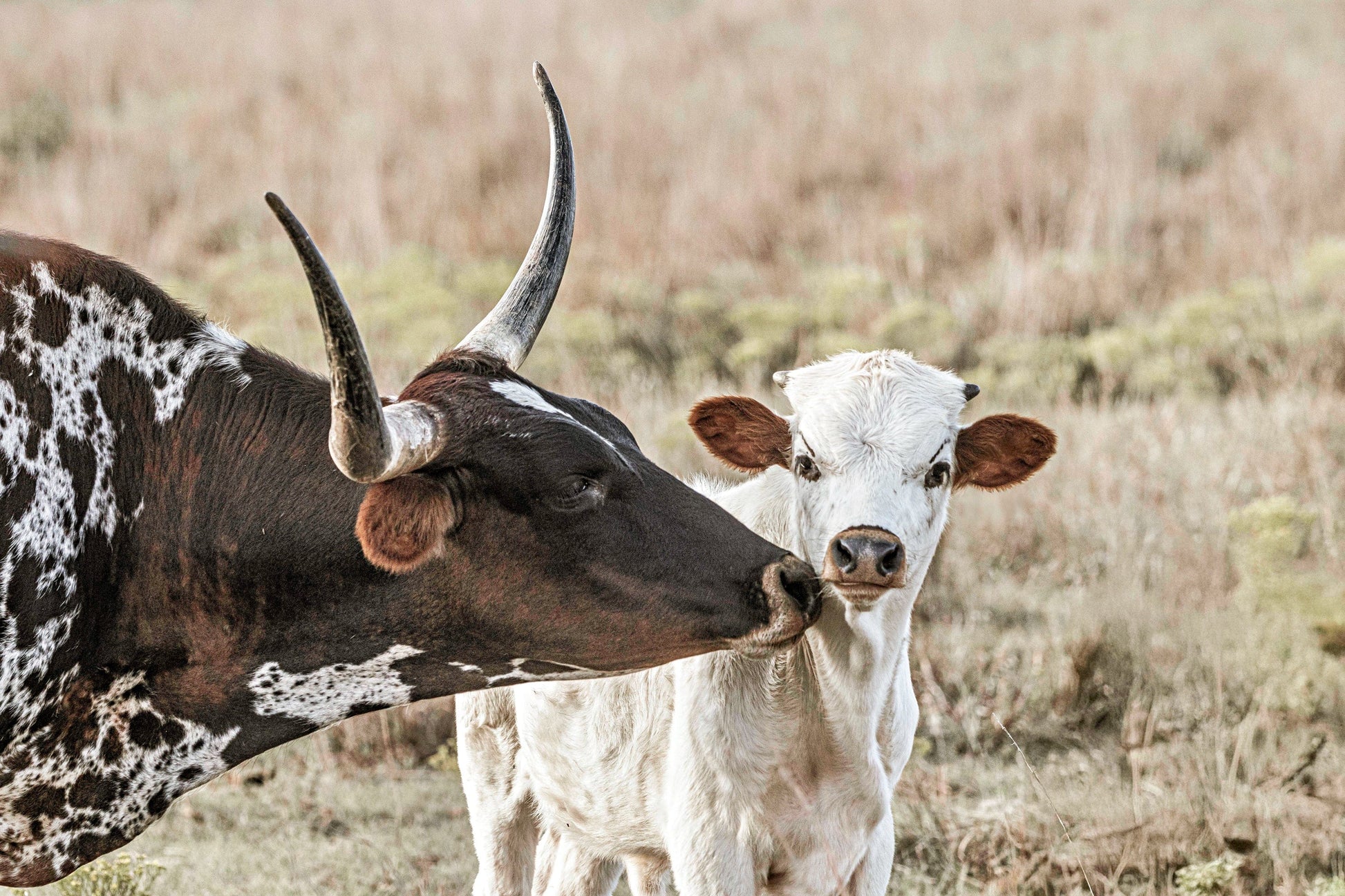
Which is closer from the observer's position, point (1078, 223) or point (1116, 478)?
point (1116, 478)

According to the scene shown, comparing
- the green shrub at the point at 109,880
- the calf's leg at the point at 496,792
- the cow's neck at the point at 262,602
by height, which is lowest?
the green shrub at the point at 109,880

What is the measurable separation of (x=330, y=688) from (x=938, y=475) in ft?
5.09

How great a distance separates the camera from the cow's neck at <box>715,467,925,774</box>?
12.3ft

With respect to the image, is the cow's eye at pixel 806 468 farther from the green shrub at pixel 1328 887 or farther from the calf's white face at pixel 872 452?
the green shrub at pixel 1328 887

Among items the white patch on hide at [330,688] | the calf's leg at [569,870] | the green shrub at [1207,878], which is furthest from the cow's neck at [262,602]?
the green shrub at [1207,878]

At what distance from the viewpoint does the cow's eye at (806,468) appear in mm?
3717

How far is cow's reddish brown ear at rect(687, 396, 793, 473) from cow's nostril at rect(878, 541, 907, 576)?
0.64m

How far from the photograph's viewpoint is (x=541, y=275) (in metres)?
3.59

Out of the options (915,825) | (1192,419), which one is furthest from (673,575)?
(1192,419)

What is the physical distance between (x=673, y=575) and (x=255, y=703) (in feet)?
3.17

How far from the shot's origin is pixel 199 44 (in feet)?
69.1

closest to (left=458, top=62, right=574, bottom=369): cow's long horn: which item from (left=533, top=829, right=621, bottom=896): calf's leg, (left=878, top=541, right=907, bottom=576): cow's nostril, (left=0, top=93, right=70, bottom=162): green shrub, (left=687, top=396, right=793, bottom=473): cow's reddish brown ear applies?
(left=687, top=396, right=793, bottom=473): cow's reddish brown ear

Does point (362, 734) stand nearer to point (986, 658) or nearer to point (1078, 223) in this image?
point (986, 658)

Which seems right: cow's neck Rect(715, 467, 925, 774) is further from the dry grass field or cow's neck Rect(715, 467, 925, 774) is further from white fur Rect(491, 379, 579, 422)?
the dry grass field
